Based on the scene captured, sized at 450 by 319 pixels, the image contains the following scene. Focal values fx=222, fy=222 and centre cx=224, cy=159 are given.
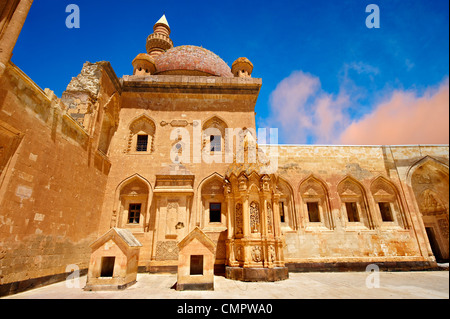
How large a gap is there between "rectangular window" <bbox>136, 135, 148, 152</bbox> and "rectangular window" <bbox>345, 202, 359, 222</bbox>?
37.5 feet

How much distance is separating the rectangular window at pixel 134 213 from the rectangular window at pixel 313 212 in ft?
28.9

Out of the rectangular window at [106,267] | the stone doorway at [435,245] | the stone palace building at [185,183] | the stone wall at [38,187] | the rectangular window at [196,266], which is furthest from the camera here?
the stone doorway at [435,245]

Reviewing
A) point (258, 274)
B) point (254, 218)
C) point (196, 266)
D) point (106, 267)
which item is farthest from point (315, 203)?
point (106, 267)

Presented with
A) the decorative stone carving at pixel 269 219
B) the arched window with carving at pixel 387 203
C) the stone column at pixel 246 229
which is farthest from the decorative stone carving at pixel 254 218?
the arched window with carving at pixel 387 203

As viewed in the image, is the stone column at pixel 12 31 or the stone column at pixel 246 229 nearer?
the stone column at pixel 12 31

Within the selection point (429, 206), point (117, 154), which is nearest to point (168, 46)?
point (117, 154)

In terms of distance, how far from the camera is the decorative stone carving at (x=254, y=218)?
8.45 metres

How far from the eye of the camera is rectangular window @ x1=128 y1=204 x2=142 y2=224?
33.9ft

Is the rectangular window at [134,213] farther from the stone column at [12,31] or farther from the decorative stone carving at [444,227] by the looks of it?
the decorative stone carving at [444,227]

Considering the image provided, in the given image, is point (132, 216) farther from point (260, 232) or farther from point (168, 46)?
point (168, 46)

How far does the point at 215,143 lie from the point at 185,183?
9.41ft

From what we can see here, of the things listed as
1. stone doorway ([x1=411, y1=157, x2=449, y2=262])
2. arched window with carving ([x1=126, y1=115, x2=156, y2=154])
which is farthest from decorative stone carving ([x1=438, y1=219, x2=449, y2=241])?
arched window with carving ([x1=126, y1=115, x2=156, y2=154])

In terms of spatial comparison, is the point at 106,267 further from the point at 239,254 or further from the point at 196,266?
the point at 239,254
